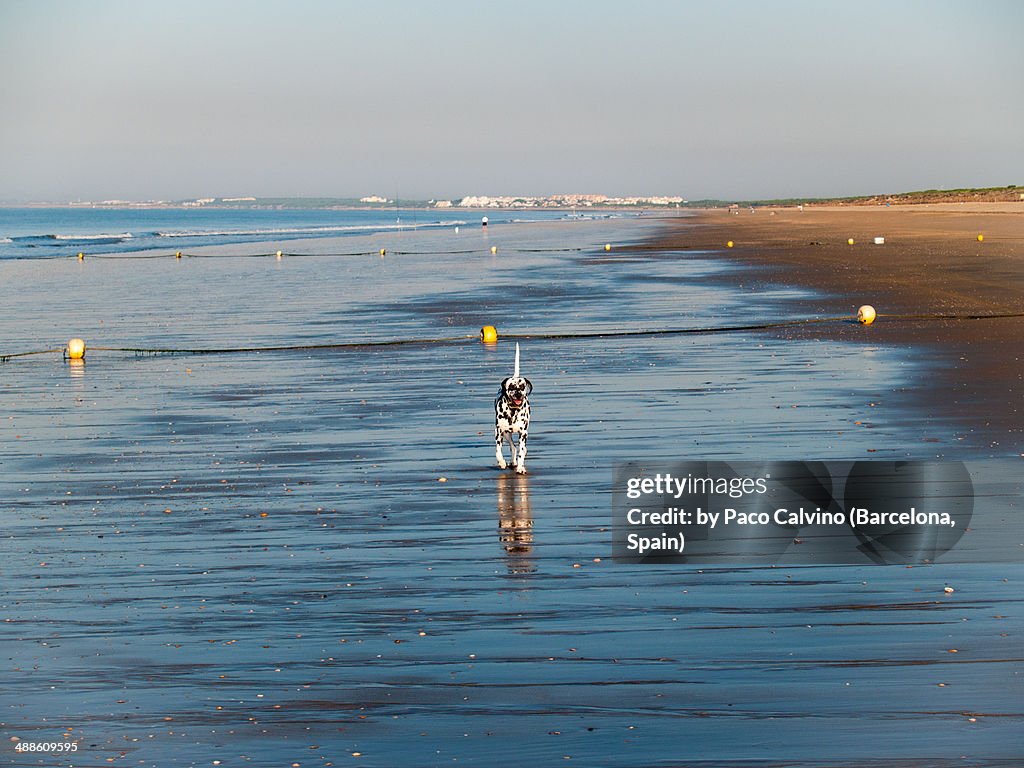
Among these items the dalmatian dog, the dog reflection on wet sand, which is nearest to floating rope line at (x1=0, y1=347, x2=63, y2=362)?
the dalmatian dog

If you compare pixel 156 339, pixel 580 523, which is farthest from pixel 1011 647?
pixel 156 339

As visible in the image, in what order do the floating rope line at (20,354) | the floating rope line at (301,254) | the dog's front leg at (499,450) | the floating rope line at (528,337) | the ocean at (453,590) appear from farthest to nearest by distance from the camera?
the floating rope line at (301,254)
the floating rope line at (528,337)
the floating rope line at (20,354)
the dog's front leg at (499,450)
the ocean at (453,590)

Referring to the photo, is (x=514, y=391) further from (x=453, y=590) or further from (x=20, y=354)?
(x=20, y=354)

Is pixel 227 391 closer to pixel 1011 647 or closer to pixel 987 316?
pixel 1011 647

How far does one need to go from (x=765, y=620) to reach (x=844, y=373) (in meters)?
14.1

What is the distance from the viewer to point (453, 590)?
10.2 m

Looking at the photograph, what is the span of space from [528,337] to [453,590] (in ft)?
66.2

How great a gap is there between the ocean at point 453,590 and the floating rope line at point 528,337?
3654 mm

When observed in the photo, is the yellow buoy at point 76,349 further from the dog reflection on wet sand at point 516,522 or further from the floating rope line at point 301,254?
the floating rope line at point 301,254

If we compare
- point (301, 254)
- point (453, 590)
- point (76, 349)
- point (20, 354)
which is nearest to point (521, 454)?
point (453, 590)

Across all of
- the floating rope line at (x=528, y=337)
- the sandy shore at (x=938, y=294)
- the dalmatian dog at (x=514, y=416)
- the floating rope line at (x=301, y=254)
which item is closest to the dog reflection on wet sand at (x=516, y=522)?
the dalmatian dog at (x=514, y=416)

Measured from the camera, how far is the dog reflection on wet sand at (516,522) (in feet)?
36.1

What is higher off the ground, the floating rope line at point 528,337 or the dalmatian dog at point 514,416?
the floating rope line at point 528,337

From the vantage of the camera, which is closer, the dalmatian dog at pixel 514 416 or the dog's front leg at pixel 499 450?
the dalmatian dog at pixel 514 416
